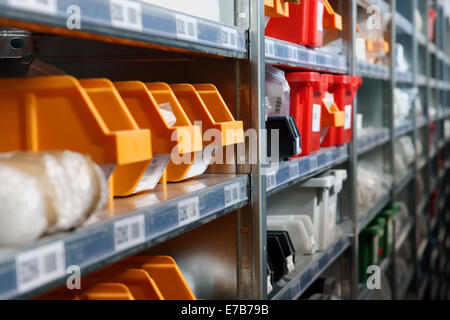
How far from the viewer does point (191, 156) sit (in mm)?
1589

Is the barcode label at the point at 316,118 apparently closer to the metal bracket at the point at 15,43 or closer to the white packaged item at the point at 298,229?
the white packaged item at the point at 298,229

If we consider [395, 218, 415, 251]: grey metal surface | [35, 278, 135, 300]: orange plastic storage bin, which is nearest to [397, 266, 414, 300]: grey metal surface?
[395, 218, 415, 251]: grey metal surface

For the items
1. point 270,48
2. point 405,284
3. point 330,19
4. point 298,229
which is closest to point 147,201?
point 270,48

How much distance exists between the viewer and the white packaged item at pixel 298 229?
246 cm

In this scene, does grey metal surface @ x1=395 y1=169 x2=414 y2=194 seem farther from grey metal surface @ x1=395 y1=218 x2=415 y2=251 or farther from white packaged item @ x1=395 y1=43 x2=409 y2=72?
white packaged item @ x1=395 y1=43 x2=409 y2=72

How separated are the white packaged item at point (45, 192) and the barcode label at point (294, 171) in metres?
1.08

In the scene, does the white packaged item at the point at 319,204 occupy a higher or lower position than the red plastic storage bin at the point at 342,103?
lower

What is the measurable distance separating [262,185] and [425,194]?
15.2 feet

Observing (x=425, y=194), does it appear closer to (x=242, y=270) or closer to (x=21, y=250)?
(x=242, y=270)

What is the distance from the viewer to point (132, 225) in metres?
1.14

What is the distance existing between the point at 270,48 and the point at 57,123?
90 cm

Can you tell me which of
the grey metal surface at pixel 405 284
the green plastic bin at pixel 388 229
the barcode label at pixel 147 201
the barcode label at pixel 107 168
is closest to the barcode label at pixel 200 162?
the barcode label at pixel 147 201

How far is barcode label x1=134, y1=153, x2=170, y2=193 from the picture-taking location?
4.51 ft

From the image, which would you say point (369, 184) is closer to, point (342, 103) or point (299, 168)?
point (342, 103)
